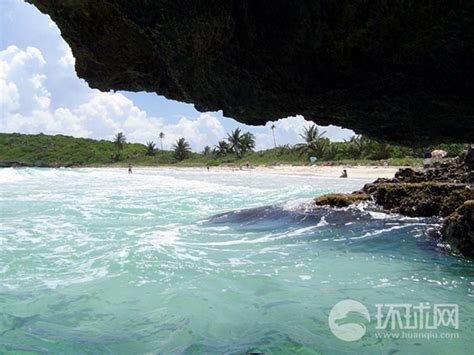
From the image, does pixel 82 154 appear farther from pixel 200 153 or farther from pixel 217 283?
pixel 217 283

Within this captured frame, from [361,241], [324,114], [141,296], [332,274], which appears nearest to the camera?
[324,114]

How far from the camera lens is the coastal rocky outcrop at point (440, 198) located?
759 cm

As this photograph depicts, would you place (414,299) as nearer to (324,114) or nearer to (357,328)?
(357,328)

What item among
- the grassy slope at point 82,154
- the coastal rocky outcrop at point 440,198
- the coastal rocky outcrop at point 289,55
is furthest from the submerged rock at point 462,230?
the grassy slope at point 82,154

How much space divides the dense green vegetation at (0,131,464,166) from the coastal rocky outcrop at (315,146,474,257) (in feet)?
63.9

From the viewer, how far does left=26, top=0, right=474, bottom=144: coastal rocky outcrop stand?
132 inches

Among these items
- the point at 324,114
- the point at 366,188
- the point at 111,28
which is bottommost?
the point at 366,188

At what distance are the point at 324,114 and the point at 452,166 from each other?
11.3 metres

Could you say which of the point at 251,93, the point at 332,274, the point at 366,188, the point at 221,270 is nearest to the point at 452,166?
the point at 366,188

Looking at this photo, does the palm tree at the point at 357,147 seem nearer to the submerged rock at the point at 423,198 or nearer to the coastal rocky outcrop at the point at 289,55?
the submerged rock at the point at 423,198

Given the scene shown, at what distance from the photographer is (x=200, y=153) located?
8350 centimetres

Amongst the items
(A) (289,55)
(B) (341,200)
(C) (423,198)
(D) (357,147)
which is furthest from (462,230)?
(D) (357,147)

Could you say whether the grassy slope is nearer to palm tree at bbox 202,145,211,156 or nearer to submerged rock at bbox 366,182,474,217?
palm tree at bbox 202,145,211,156

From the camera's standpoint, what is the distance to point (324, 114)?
5.27 metres
